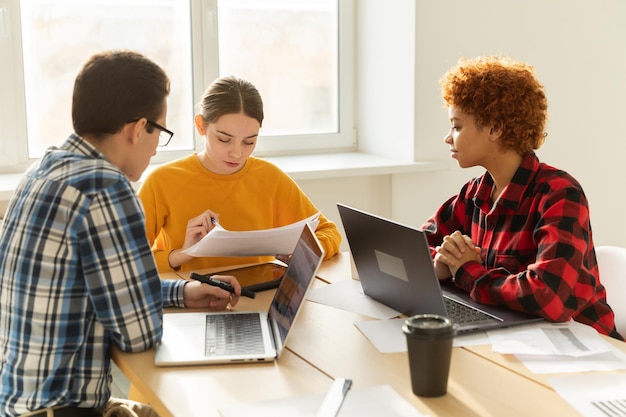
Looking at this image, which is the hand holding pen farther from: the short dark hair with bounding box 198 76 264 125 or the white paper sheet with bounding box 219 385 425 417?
the white paper sheet with bounding box 219 385 425 417

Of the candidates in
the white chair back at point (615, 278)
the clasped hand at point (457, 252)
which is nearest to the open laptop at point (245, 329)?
the clasped hand at point (457, 252)

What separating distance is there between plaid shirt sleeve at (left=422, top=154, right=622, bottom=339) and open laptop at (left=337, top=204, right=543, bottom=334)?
5cm

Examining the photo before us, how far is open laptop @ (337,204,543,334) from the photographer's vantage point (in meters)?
1.55

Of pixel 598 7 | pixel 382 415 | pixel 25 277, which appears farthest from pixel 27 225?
pixel 598 7

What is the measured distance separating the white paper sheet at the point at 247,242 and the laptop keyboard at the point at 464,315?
0.47 meters

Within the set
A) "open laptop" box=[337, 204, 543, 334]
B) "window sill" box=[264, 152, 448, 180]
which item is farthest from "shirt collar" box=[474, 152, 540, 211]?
"window sill" box=[264, 152, 448, 180]

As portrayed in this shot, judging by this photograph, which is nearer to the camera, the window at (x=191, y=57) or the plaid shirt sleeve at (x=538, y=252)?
the plaid shirt sleeve at (x=538, y=252)

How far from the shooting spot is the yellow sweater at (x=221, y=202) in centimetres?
227

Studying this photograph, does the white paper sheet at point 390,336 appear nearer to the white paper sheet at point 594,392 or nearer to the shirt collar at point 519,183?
the white paper sheet at point 594,392

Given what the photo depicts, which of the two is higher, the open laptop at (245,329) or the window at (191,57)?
the window at (191,57)

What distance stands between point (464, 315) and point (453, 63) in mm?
1848

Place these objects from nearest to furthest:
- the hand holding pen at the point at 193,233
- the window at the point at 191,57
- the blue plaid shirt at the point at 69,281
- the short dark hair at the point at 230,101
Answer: the blue plaid shirt at the point at 69,281 < the hand holding pen at the point at 193,233 < the short dark hair at the point at 230,101 < the window at the point at 191,57

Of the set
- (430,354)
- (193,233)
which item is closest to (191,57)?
(193,233)

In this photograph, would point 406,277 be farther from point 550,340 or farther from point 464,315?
point 550,340
